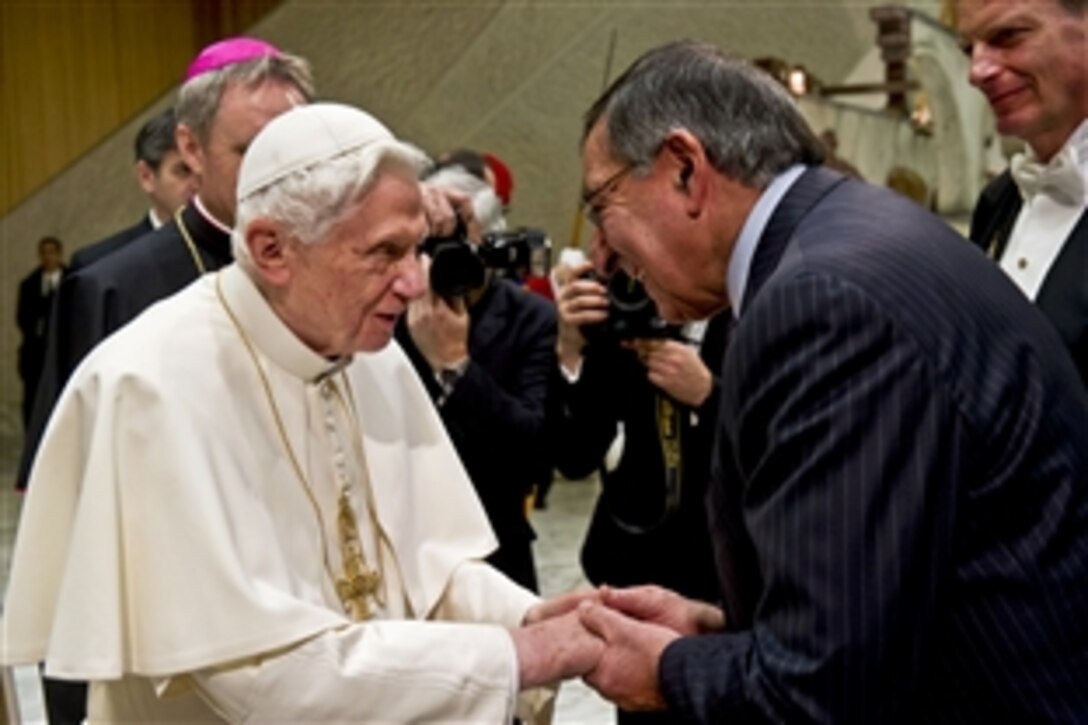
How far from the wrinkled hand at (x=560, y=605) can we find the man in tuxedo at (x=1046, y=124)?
999 millimetres

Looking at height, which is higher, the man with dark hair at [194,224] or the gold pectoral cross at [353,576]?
the man with dark hair at [194,224]

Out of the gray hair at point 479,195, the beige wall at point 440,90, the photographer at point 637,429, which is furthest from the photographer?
Answer: the beige wall at point 440,90

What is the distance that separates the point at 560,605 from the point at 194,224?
1436mm

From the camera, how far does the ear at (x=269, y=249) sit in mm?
2324

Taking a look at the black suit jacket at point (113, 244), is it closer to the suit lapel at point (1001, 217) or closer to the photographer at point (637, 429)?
the photographer at point (637, 429)

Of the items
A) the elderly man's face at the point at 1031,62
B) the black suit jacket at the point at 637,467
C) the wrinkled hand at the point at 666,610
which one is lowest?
the black suit jacket at the point at 637,467

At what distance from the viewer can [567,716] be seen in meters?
4.98

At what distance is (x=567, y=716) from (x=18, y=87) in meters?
8.71

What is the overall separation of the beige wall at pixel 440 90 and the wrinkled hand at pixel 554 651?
32.0 ft

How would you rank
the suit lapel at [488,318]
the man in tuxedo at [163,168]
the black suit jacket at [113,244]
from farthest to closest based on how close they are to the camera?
the black suit jacket at [113,244], the man in tuxedo at [163,168], the suit lapel at [488,318]

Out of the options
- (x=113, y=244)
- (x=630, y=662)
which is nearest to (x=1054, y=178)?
(x=630, y=662)

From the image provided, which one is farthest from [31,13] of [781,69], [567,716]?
[567,716]

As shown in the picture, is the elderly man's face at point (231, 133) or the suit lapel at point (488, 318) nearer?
the elderly man's face at point (231, 133)

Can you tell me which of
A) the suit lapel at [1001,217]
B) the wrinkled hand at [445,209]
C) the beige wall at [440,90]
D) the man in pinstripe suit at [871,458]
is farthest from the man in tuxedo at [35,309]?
the man in pinstripe suit at [871,458]
